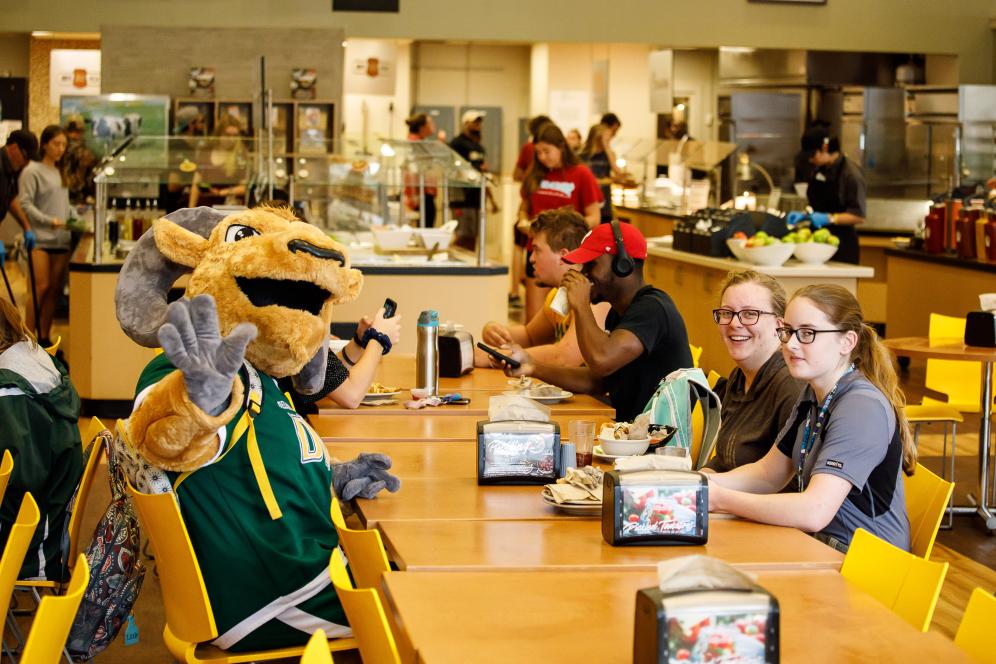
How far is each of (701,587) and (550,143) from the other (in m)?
6.97

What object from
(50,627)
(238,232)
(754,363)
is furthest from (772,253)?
(50,627)

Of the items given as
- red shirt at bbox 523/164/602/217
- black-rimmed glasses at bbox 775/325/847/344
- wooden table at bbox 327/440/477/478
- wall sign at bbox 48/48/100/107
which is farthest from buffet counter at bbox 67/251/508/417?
wall sign at bbox 48/48/100/107

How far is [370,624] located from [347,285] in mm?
1004

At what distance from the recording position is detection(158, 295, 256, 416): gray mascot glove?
7.66 feet

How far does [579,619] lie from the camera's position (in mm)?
2152

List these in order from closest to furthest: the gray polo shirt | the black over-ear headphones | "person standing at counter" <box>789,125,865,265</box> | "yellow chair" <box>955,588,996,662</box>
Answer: "yellow chair" <box>955,588,996,662</box> → the gray polo shirt → the black over-ear headphones → "person standing at counter" <box>789,125,865,265</box>

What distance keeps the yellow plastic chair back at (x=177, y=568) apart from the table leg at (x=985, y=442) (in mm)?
3838

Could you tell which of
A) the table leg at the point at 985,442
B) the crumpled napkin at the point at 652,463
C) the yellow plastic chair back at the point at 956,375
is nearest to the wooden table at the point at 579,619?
the crumpled napkin at the point at 652,463

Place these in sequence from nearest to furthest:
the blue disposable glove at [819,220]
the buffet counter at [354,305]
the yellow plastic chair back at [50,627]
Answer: the yellow plastic chair back at [50,627], the buffet counter at [354,305], the blue disposable glove at [819,220]

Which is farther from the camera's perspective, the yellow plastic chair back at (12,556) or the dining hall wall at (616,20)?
the dining hall wall at (616,20)

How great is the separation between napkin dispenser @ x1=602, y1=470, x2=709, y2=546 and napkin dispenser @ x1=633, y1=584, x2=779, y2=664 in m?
0.74

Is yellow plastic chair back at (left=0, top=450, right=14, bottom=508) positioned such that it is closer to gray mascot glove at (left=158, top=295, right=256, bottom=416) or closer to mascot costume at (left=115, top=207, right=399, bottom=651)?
mascot costume at (left=115, top=207, right=399, bottom=651)

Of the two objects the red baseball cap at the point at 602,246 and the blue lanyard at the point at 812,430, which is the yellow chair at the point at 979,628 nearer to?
the blue lanyard at the point at 812,430

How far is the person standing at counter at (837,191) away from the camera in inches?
354
